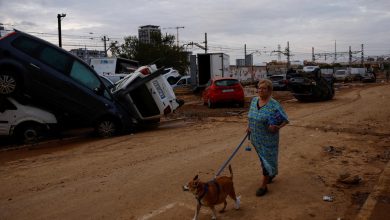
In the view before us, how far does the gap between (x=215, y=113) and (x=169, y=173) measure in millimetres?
9807

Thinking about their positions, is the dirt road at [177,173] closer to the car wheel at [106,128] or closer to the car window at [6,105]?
the car wheel at [106,128]

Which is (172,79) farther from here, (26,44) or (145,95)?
(26,44)

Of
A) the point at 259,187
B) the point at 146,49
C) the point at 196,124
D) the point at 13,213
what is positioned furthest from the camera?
the point at 146,49

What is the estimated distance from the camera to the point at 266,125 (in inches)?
217

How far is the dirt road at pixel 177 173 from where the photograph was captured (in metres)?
5.22

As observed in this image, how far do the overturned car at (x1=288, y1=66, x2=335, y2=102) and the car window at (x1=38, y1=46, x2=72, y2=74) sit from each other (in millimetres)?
12762

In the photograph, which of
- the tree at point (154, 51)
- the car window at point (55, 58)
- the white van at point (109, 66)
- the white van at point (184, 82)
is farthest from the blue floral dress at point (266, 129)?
the tree at point (154, 51)

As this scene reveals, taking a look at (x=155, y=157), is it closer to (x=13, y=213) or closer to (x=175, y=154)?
(x=175, y=154)

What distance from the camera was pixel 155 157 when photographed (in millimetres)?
8273

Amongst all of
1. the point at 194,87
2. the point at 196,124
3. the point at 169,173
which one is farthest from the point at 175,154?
the point at 194,87

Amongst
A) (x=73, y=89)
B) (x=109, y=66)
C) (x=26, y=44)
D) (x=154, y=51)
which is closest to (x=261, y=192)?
(x=73, y=89)

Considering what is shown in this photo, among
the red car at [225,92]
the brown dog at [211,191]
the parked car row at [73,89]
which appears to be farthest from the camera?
the red car at [225,92]

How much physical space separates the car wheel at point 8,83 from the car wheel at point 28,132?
3.09ft

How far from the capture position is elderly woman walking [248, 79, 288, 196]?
17.9ft
